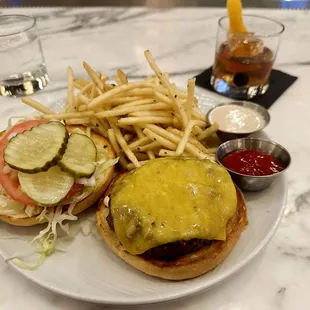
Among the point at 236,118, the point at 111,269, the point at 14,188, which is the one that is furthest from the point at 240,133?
the point at 14,188

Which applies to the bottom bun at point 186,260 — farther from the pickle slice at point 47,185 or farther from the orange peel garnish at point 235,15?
the orange peel garnish at point 235,15

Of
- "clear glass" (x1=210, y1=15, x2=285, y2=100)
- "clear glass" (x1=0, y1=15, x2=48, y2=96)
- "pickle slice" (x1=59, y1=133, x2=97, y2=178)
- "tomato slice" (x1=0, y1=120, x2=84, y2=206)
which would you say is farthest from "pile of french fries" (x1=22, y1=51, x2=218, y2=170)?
"clear glass" (x1=0, y1=15, x2=48, y2=96)

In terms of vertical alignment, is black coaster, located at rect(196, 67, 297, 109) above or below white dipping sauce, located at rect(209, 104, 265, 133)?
below

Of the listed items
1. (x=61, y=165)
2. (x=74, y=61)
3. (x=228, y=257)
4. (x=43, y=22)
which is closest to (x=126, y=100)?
(x=61, y=165)

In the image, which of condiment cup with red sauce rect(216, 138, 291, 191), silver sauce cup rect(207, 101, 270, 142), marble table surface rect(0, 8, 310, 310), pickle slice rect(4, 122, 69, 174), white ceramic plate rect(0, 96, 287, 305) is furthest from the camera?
silver sauce cup rect(207, 101, 270, 142)

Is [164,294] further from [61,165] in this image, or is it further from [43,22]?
[43,22]

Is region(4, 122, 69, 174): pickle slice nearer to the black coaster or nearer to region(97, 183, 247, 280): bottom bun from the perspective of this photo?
region(97, 183, 247, 280): bottom bun
